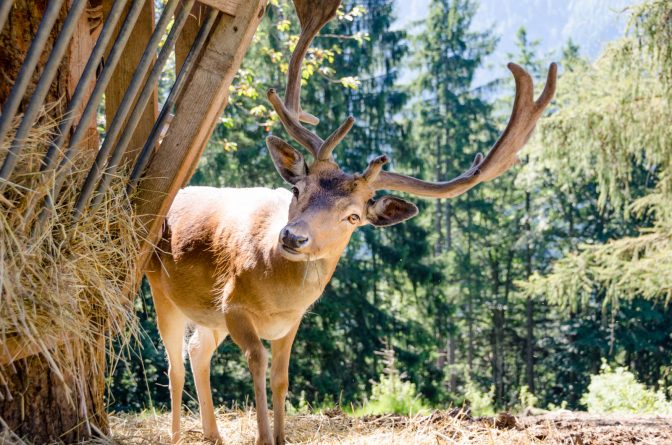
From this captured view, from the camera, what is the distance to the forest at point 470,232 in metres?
14.7

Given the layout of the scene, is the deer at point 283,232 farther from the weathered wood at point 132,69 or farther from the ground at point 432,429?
the weathered wood at point 132,69

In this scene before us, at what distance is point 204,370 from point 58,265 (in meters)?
2.93

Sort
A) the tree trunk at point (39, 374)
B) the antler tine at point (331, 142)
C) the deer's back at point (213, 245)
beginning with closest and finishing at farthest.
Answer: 1. the tree trunk at point (39, 374)
2. the antler tine at point (331, 142)
3. the deer's back at point (213, 245)

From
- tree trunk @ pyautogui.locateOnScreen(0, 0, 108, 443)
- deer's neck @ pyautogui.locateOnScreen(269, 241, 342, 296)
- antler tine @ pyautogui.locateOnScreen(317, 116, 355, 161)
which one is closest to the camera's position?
tree trunk @ pyautogui.locateOnScreen(0, 0, 108, 443)

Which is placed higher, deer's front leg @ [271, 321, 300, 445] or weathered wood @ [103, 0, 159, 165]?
weathered wood @ [103, 0, 159, 165]

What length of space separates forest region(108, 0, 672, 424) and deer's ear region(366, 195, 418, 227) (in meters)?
4.89

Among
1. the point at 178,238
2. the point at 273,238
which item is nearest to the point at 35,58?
the point at 273,238

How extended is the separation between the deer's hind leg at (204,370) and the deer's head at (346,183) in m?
1.76

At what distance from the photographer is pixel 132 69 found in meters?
5.33

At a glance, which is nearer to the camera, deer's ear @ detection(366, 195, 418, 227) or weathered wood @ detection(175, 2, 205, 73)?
weathered wood @ detection(175, 2, 205, 73)

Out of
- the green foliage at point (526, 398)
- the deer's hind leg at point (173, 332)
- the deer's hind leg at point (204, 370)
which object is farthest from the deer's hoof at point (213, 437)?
the green foliage at point (526, 398)

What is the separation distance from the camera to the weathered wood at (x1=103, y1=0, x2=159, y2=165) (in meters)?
5.27

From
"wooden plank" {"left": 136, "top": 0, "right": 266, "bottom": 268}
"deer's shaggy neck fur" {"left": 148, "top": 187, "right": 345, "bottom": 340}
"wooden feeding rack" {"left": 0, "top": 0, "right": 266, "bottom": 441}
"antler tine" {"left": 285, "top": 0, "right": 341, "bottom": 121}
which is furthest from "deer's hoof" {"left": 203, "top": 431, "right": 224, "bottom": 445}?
"antler tine" {"left": 285, "top": 0, "right": 341, "bottom": 121}

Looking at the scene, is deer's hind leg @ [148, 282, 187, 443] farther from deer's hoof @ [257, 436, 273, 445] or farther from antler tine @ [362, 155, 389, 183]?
antler tine @ [362, 155, 389, 183]
